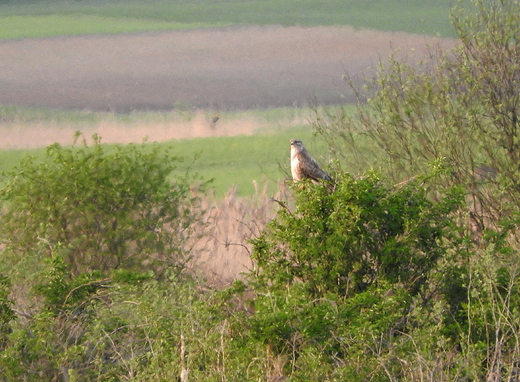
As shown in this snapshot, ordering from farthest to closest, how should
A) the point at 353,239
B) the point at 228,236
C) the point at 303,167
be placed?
the point at 228,236 < the point at 303,167 < the point at 353,239

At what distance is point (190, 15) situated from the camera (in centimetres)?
4869

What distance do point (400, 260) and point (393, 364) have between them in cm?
129

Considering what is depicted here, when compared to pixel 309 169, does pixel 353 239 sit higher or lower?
lower

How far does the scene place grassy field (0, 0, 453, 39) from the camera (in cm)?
4488

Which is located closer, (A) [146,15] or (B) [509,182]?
(B) [509,182]

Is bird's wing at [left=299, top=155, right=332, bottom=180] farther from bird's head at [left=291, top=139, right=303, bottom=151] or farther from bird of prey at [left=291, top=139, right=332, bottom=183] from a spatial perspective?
bird's head at [left=291, top=139, right=303, bottom=151]

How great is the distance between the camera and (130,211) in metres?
11.7

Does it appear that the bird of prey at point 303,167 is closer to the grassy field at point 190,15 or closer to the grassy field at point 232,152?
the grassy field at point 232,152

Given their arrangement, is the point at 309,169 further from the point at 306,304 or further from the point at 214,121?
the point at 214,121

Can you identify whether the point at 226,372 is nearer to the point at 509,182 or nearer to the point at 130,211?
the point at 130,211

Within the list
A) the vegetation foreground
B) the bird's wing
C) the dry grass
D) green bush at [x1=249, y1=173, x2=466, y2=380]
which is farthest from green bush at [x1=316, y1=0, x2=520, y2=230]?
green bush at [x1=249, y1=173, x2=466, y2=380]

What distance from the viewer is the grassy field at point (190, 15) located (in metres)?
44.9

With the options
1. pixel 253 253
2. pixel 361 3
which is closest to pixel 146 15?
pixel 361 3

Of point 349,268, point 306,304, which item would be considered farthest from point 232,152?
point 306,304
